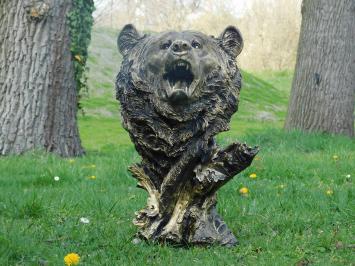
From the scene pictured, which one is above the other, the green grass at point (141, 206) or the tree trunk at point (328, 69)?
the tree trunk at point (328, 69)

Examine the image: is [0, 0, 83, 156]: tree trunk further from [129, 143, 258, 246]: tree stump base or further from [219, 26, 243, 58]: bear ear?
[219, 26, 243, 58]: bear ear

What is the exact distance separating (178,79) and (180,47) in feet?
0.68

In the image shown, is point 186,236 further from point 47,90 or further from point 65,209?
point 47,90

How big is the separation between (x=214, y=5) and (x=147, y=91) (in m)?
29.8

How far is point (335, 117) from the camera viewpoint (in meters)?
10.6

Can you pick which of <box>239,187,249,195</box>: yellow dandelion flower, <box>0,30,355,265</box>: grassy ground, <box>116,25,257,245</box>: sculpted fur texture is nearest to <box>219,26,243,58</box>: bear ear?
<box>116,25,257,245</box>: sculpted fur texture

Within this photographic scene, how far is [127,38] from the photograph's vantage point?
4.04m

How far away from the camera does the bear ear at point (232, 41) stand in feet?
13.0

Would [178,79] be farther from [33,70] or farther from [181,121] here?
[33,70]

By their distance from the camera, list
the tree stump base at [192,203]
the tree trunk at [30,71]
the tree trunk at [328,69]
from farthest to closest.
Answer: the tree trunk at [328,69] → the tree trunk at [30,71] → the tree stump base at [192,203]

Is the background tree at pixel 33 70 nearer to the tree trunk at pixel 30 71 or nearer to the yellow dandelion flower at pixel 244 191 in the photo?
the tree trunk at pixel 30 71

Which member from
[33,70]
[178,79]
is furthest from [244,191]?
[33,70]

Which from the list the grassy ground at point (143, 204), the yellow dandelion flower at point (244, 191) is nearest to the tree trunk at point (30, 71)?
the grassy ground at point (143, 204)

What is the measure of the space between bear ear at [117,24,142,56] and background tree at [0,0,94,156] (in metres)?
4.61
